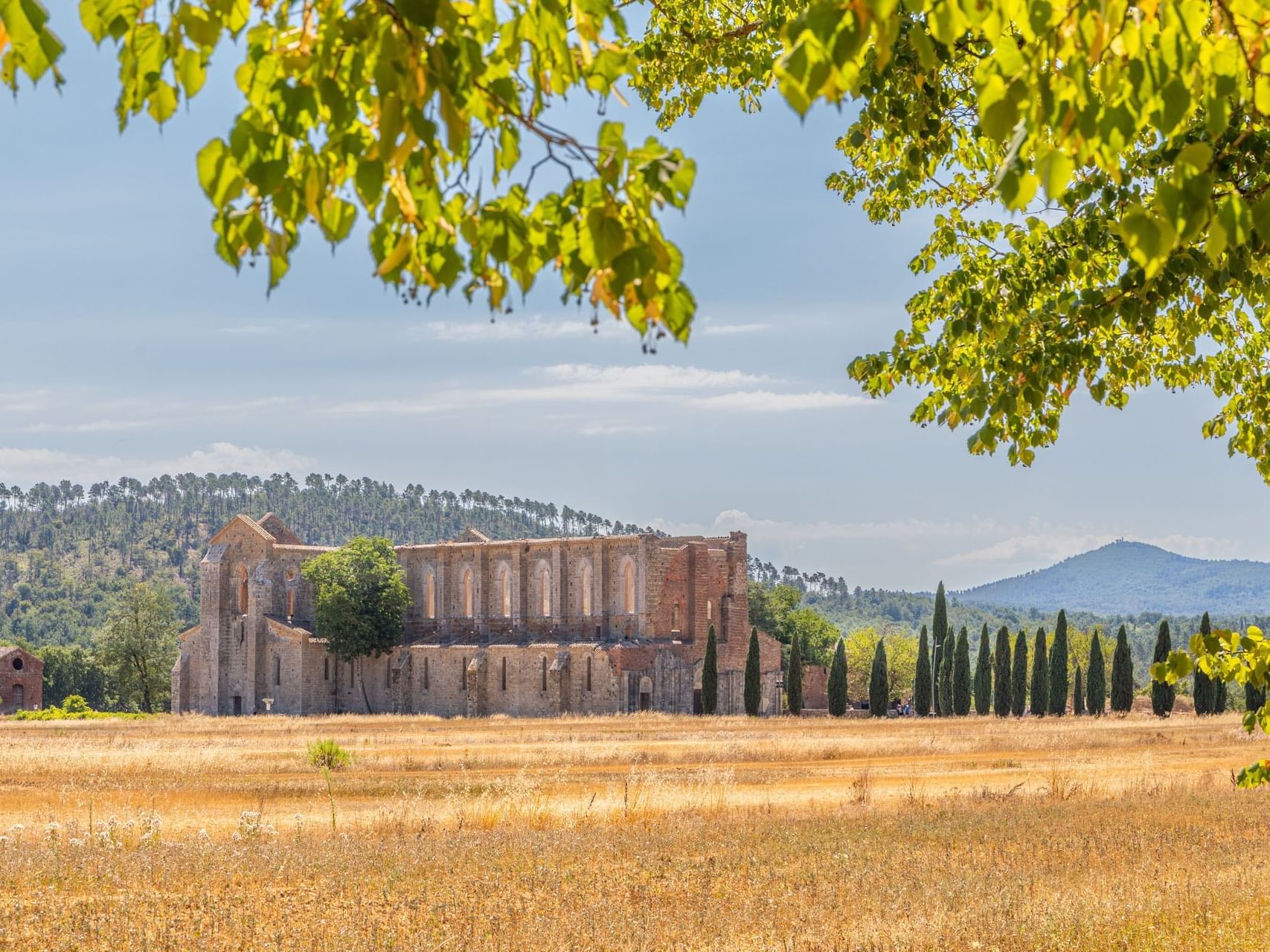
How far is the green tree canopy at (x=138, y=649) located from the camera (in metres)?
68.9

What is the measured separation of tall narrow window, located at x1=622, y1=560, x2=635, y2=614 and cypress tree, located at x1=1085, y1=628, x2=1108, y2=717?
2072 cm

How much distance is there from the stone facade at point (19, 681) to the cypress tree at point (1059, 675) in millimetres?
49413

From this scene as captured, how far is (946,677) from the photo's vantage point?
63.8 metres

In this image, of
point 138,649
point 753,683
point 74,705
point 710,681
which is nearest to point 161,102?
point 710,681

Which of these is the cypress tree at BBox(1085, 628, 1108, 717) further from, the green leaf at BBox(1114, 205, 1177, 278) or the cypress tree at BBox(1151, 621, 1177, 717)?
the green leaf at BBox(1114, 205, 1177, 278)

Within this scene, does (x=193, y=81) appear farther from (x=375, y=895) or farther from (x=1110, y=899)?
(x=1110, y=899)

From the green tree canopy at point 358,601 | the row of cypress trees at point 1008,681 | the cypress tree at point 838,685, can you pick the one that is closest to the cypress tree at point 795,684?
the cypress tree at point 838,685

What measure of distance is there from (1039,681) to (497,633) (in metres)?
25.5

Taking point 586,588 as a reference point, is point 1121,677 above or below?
below

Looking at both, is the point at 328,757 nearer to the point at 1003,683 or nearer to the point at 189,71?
the point at 189,71

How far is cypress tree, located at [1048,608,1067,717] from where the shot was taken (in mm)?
61281

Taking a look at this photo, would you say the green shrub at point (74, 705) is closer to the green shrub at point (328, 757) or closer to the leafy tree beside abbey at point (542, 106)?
the green shrub at point (328, 757)

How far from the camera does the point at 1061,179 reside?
10.2 ft

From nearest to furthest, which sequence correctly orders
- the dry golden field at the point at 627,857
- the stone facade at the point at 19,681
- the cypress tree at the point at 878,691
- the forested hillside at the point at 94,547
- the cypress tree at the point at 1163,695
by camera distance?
1. the dry golden field at the point at 627,857
2. the cypress tree at the point at 1163,695
3. the cypress tree at the point at 878,691
4. the stone facade at the point at 19,681
5. the forested hillside at the point at 94,547
